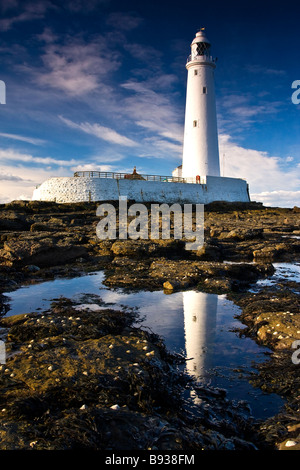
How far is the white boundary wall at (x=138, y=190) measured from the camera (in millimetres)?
35938

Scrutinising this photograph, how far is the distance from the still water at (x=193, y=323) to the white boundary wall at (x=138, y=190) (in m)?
24.7

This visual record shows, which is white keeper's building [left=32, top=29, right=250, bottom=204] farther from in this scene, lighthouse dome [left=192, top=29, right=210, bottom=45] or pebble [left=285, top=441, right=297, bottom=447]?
pebble [left=285, top=441, right=297, bottom=447]

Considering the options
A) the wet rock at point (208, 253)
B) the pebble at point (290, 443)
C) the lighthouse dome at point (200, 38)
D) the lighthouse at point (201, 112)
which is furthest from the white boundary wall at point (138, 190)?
the pebble at point (290, 443)

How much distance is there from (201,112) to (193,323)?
37189 mm

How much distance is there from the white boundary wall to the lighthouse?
236 centimetres

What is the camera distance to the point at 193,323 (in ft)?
24.5

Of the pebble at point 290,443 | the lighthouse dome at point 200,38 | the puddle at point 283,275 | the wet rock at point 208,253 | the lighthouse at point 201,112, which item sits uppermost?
the lighthouse dome at point 200,38

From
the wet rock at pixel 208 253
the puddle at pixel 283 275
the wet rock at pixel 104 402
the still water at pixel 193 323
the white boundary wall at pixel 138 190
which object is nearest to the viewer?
the wet rock at pixel 104 402

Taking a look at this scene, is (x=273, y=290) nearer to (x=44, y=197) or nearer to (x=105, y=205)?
(x=105, y=205)

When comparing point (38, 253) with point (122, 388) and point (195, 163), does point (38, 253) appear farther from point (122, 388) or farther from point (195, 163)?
point (195, 163)

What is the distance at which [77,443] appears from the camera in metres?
2.88

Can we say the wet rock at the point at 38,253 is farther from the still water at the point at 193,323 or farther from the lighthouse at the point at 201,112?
the lighthouse at the point at 201,112

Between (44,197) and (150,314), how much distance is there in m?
31.7

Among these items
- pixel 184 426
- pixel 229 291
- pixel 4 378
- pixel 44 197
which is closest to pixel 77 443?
pixel 184 426
